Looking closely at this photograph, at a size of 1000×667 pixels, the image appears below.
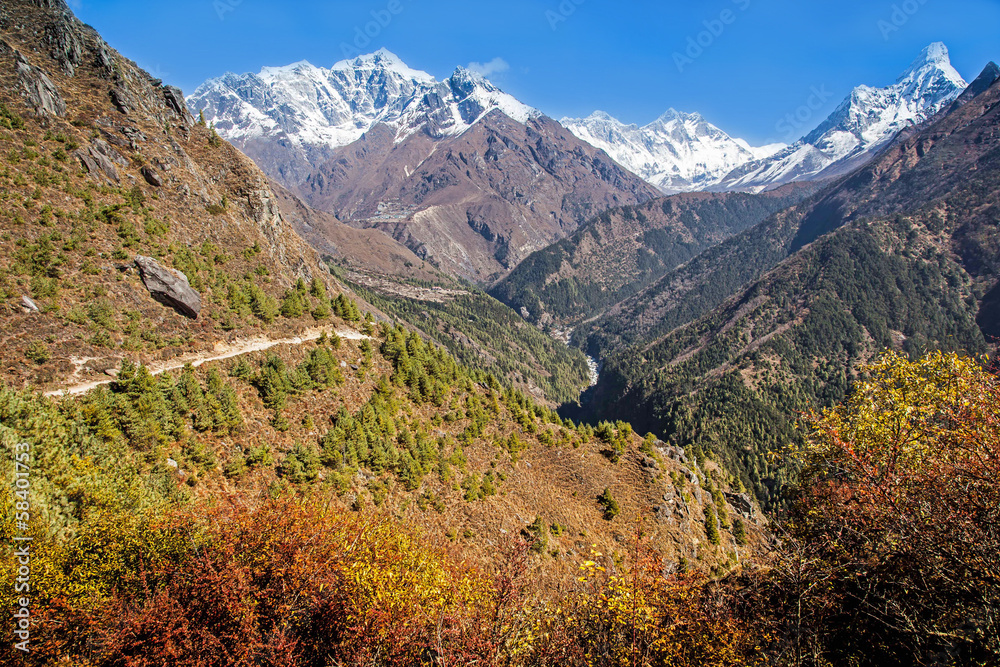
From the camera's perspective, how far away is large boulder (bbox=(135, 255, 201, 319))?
39188 mm

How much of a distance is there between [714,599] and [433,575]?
12.8 metres

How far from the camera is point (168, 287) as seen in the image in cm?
3981

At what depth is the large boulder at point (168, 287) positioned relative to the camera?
129ft

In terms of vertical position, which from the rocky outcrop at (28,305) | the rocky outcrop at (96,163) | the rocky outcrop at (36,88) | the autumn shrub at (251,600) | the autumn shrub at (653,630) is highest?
the rocky outcrop at (36,88)

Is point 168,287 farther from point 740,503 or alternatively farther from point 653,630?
point 740,503

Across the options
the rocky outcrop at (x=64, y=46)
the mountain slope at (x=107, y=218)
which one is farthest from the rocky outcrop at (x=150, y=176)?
the rocky outcrop at (x=64, y=46)

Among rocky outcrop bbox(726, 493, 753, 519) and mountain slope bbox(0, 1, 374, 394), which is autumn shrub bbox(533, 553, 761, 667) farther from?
rocky outcrop bbox(726, 493, 753, 519)

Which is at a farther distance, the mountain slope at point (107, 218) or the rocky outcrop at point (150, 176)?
the rocky outcrop at point (150, 176)

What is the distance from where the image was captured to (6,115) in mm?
39625

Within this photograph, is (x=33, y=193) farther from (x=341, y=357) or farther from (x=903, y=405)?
(x=903, y=405)

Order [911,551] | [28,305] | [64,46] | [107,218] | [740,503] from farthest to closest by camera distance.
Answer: [740,503] → [64,46] → [107,218] → [28,305] → [911,551]

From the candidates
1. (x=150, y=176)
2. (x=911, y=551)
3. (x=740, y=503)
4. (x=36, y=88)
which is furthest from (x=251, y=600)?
(x=740, y=503)

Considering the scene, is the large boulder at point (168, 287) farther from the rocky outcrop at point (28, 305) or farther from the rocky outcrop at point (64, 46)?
the rocky outcrop at point (64, 46)

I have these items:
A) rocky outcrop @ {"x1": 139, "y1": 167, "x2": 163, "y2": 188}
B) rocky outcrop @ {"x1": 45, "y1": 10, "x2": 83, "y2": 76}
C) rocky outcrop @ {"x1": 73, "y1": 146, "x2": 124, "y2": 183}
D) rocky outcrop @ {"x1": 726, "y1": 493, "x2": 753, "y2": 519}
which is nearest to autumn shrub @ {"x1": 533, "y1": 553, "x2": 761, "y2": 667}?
rocky outcrop @ {"x1": 73, "y1": 146, "x2": 124, "y2": 183}
